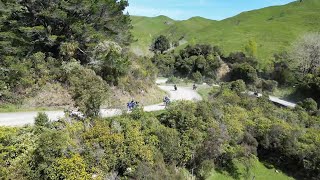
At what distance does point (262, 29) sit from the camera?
11200 centimetres

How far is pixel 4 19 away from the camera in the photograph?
92.1 feet

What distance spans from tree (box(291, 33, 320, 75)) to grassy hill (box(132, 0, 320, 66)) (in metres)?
12.0

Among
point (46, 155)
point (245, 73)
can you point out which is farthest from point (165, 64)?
point (46, 155)

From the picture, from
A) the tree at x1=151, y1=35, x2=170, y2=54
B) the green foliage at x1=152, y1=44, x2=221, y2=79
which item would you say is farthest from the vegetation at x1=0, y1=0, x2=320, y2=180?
the tree at x1=151, y1=35, x2=170, y2=54

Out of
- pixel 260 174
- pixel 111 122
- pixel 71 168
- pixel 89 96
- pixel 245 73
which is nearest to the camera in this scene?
pixel 71 168

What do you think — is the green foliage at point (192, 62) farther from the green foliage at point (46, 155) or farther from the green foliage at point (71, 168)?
the green foliage at point (46, 155)

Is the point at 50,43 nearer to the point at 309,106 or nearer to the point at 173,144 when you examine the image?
the point at 173,144

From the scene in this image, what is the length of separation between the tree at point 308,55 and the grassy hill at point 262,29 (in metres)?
12.0

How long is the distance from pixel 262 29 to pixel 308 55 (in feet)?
165

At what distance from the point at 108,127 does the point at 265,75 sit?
188ft

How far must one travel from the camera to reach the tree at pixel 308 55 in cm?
6309

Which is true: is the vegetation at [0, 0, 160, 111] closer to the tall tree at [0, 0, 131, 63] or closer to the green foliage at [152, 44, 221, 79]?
the tall tree at [0, 0, 131, 63]

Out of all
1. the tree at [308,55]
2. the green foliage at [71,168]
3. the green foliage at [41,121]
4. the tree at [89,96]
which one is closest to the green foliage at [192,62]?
the tree at [308,55]

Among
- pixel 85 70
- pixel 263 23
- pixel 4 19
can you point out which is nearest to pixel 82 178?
pixel 85 70
